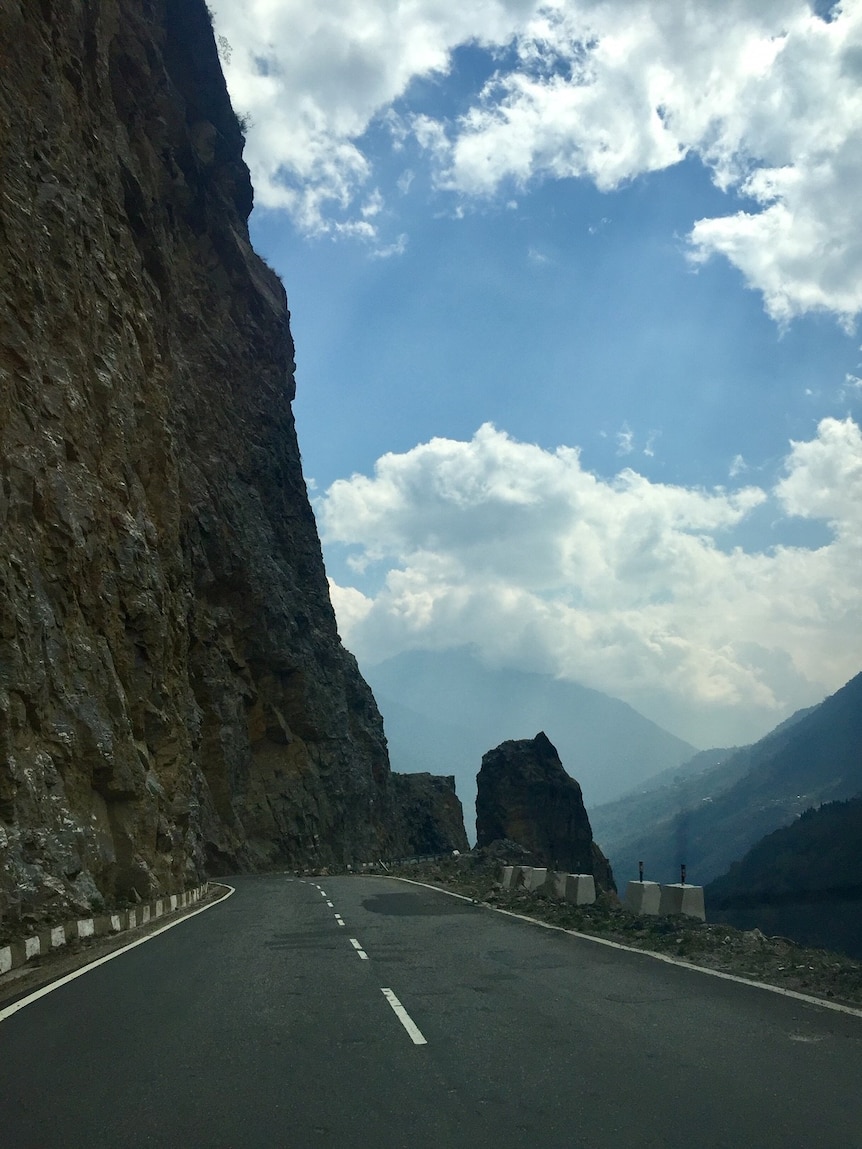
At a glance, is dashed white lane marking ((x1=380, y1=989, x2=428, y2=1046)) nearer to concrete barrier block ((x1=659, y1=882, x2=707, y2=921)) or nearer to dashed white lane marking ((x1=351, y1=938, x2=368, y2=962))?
dashed white lane marking ((x1=351, y1=938, x2=368, y2=962))

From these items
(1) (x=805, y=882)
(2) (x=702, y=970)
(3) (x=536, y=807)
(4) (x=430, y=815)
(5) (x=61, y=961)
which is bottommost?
(1) (x=805, y=882)

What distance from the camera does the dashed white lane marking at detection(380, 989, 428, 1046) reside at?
817cm

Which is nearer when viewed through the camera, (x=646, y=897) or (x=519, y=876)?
(x=646, y=897)

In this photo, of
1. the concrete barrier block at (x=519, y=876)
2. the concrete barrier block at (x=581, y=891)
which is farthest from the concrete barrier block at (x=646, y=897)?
the concrete barrier block at (x=519, y=876)

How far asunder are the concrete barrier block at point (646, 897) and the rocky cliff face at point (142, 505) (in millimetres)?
10873

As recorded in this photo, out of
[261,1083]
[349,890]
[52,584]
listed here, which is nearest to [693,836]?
[349,890]

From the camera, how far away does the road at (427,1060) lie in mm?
5773

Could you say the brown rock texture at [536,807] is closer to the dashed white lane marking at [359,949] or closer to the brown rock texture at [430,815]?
the brown rock texture at [430,815]

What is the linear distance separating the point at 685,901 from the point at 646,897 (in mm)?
922

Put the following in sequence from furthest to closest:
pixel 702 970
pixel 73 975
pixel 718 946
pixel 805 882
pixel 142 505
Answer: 1. pixel 805 882
2. pixel 142 505
3. pixel 718 946
4. pixel 73 975
5. pixel 702 970

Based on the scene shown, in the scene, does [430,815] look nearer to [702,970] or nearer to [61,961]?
[61,961]

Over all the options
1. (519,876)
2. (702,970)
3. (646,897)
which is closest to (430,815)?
(519,876)

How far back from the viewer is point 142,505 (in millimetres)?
33844

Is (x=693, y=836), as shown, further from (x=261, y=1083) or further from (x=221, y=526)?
(x=261, y=1083)
